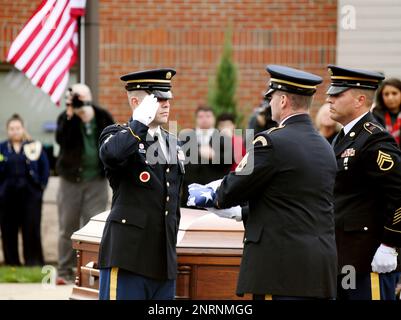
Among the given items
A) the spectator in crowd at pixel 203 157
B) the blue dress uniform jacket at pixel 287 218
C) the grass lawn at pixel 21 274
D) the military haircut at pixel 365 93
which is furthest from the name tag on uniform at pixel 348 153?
the grass lawn at pixel 21 274

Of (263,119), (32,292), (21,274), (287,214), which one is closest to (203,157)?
(263,119)

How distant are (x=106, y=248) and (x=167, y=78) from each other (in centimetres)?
100

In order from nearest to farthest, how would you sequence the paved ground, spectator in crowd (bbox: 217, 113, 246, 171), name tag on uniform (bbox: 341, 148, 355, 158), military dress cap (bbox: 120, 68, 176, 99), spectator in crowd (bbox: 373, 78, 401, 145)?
military dress cap (bbox: 120, 68, 176, 99)
name tag on uniform (bbox: 341, 148, 355, 158)
the paved ground
spectator in crowd (bbox: 217, 113, 246, 171)
spectator in crowd (bbox: 373, 78, 401, 145)

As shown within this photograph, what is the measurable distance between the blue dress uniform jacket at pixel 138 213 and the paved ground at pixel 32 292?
9.70 ft

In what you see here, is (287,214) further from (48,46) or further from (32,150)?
(32,150)

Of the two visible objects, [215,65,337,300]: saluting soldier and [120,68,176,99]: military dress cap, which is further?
[120,68,176,99]: military dress cap

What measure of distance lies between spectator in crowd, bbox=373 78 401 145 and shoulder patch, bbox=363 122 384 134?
3421 mm

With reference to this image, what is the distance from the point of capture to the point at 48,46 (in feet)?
26.5

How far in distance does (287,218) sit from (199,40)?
705cm

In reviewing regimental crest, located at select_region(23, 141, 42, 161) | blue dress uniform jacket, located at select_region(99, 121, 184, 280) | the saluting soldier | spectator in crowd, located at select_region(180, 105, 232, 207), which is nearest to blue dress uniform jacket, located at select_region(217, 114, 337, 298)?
the saluting soldier

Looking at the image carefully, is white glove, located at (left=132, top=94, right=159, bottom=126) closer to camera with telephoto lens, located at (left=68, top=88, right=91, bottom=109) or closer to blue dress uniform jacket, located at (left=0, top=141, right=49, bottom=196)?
camera with telephoto lens, located at (left=68, top=88, right=91, bottom=109)

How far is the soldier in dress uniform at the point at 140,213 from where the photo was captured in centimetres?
519

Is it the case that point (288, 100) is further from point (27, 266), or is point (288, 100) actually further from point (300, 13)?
point (300, 13)

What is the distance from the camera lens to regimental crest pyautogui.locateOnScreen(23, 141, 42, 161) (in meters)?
10.4
